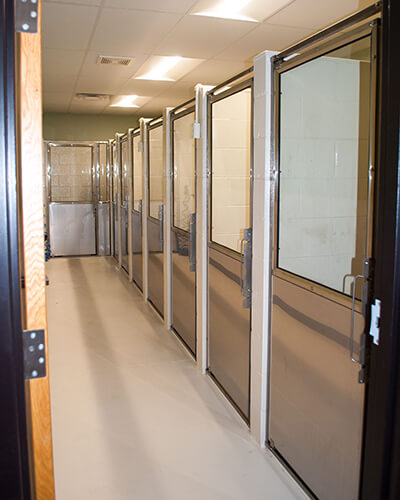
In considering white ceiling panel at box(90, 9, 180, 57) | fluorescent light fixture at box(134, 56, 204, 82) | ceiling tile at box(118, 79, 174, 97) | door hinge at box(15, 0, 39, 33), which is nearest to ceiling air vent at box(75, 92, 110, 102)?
ceiling tile at box(118, 79, 174, 97)

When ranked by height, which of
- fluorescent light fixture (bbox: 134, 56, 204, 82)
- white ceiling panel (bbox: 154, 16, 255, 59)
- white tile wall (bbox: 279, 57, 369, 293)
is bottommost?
white tile wall (bbox: 279, 57, 369, 293)

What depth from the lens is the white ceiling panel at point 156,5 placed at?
3.85 m

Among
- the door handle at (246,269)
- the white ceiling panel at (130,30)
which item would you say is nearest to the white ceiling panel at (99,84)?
the white ceiling panel at (130,30)

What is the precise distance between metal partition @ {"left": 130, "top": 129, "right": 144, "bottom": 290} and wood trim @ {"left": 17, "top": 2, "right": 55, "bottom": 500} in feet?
15.4

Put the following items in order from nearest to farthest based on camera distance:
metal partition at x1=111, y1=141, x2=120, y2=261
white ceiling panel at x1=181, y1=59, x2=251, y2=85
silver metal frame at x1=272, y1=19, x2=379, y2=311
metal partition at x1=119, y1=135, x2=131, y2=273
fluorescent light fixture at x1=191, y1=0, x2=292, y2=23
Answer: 1. silver metal frame at x1=272, y1=19, x2=379, y2=311
2. fluorescent light fixture at x1=191, y1=0, x2=292, y2=23
3. white ceiling panel at x1=181, y1=59, x2=251, y2=85
4. metal partition at x1=119, y1=135, x2=131, y2=273
5. metal partition at x1=111, y1=141, x2=120, y2=261

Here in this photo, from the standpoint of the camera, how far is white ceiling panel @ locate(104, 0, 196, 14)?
385cm

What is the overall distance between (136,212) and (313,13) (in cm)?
316

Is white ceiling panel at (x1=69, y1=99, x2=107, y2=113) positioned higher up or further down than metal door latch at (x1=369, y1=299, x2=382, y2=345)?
higher up

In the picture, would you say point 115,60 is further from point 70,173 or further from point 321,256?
point 321,256

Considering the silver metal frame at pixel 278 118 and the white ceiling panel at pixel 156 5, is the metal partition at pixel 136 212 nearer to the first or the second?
the white ceiling panel at pixel 156 5

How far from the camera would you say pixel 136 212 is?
6215 mm

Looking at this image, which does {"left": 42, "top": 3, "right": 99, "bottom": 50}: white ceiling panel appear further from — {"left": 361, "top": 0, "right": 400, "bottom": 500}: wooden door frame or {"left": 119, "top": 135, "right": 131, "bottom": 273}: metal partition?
{"left": 361, "top": 0, "right": 400, "bottom": 500}: wooden door frame

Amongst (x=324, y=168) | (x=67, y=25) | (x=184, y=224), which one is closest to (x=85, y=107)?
(x=67, y=25)

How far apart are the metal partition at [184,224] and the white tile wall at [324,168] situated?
140cm
